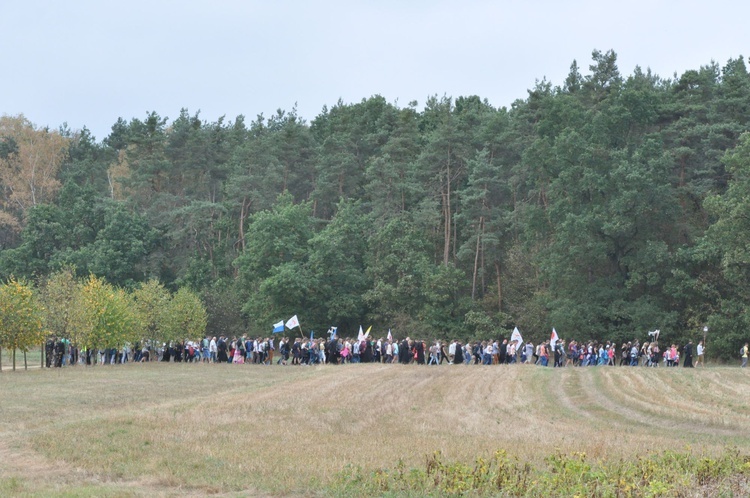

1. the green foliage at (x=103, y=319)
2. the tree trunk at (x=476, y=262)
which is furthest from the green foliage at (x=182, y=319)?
the tree trunk at (x=476, y=262)

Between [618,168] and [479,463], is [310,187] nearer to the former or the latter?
[618,168]

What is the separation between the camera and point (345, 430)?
2012 centimetres

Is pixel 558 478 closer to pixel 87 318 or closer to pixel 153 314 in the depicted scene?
pixel 87 318

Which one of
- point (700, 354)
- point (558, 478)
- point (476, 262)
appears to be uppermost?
point (476, 262)

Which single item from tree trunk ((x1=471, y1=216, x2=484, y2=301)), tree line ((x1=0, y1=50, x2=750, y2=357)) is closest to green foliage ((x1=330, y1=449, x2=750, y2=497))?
tree line ((x1=0, y1=50, x2=750, y2=357))

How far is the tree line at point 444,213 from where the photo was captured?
62.1 m

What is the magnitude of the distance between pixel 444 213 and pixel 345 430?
6359cm

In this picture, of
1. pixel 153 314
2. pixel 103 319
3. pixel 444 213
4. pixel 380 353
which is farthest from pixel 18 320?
pixel 444 213

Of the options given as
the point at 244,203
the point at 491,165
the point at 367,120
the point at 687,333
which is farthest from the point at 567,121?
the point at 244,203

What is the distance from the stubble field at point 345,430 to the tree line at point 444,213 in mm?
24677

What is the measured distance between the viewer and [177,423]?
19938 millimetres

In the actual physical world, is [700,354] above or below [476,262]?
below

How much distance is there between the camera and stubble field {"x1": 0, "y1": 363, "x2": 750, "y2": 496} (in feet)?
44.0

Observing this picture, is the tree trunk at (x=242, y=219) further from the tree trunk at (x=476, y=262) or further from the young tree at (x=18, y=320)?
the young tree at (x=18, y=320)
